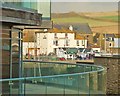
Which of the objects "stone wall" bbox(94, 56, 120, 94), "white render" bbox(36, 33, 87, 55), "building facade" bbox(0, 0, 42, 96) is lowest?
"stone wall" bbox(94, 56, 120, 94)

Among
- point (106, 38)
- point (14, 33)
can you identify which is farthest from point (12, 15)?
point (106, 38)

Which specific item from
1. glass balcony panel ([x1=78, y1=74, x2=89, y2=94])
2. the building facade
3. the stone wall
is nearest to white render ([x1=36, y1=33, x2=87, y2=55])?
the stone wall

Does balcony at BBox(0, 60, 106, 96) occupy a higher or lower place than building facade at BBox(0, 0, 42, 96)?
lower

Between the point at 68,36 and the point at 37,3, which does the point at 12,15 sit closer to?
the point at 37,3

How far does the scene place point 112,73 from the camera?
29016 mm

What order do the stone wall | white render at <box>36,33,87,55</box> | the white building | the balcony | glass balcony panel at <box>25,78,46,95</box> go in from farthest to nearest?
white render at <box>36,33,87,55</box> < the white building < the stone wall < glass balcony panel at <box>25,78,46,95</box> < the balcony

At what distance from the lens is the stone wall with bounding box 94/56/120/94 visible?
94.2 ft

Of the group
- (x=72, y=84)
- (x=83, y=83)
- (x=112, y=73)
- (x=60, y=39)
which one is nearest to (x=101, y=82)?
(x=83, y=83)

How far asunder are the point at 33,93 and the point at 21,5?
446 centimetres

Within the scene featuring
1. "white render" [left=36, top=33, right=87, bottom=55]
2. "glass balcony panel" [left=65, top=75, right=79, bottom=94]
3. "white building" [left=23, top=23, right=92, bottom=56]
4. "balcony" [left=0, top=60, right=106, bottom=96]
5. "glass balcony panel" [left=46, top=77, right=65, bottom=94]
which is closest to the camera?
"balcony" [left=0, top=60, right=106, bottom=96]

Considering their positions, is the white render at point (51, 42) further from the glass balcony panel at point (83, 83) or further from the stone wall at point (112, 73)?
the glass balcony panel at point (83, 83)

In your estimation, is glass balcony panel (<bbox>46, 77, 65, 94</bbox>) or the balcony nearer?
the balcony

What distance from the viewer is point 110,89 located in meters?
28.9

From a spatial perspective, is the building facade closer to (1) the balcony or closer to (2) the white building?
(1) the balcony
